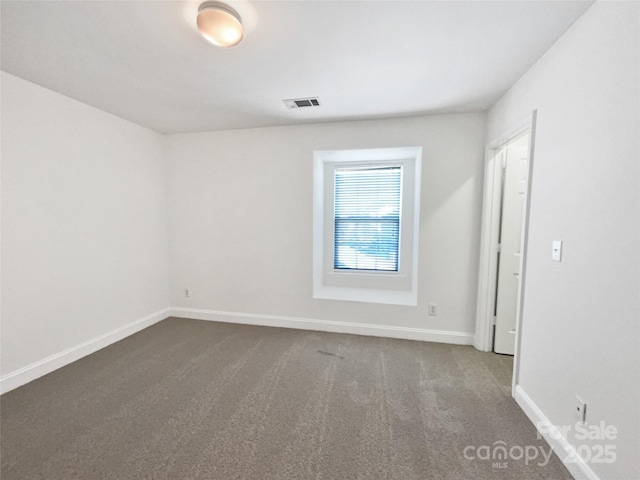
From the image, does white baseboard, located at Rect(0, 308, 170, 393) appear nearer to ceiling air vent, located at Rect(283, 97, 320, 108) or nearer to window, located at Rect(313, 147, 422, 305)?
window, located at Rect(313, 147, 422, 305)

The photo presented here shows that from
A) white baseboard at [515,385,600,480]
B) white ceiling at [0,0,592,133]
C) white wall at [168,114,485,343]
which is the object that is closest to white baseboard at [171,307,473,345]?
white wall at [168,114,485,343]

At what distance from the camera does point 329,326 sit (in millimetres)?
3283

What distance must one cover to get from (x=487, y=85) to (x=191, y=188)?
3.47 meters

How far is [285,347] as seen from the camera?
2.88 m

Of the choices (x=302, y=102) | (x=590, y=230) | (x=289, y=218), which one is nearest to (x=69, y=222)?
(x=289, y=218)

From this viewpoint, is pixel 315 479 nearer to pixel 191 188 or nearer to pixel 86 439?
pixel 86 439

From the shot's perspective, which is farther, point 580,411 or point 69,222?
point 69,222

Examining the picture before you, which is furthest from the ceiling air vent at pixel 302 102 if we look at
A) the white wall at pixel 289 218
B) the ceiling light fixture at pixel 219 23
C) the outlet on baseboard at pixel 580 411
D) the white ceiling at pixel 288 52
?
the outlet on baseboard at pixel 580 411

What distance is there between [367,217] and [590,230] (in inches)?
97.6

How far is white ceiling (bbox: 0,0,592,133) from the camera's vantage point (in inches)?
56.1

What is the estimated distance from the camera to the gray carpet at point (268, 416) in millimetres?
1460

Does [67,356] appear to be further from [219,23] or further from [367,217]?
[367,217]

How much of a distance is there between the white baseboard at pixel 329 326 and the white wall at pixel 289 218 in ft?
0.19

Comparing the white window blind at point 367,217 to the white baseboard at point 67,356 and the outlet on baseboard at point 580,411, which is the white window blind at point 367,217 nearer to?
the outlet on baseboard at point 580,411
